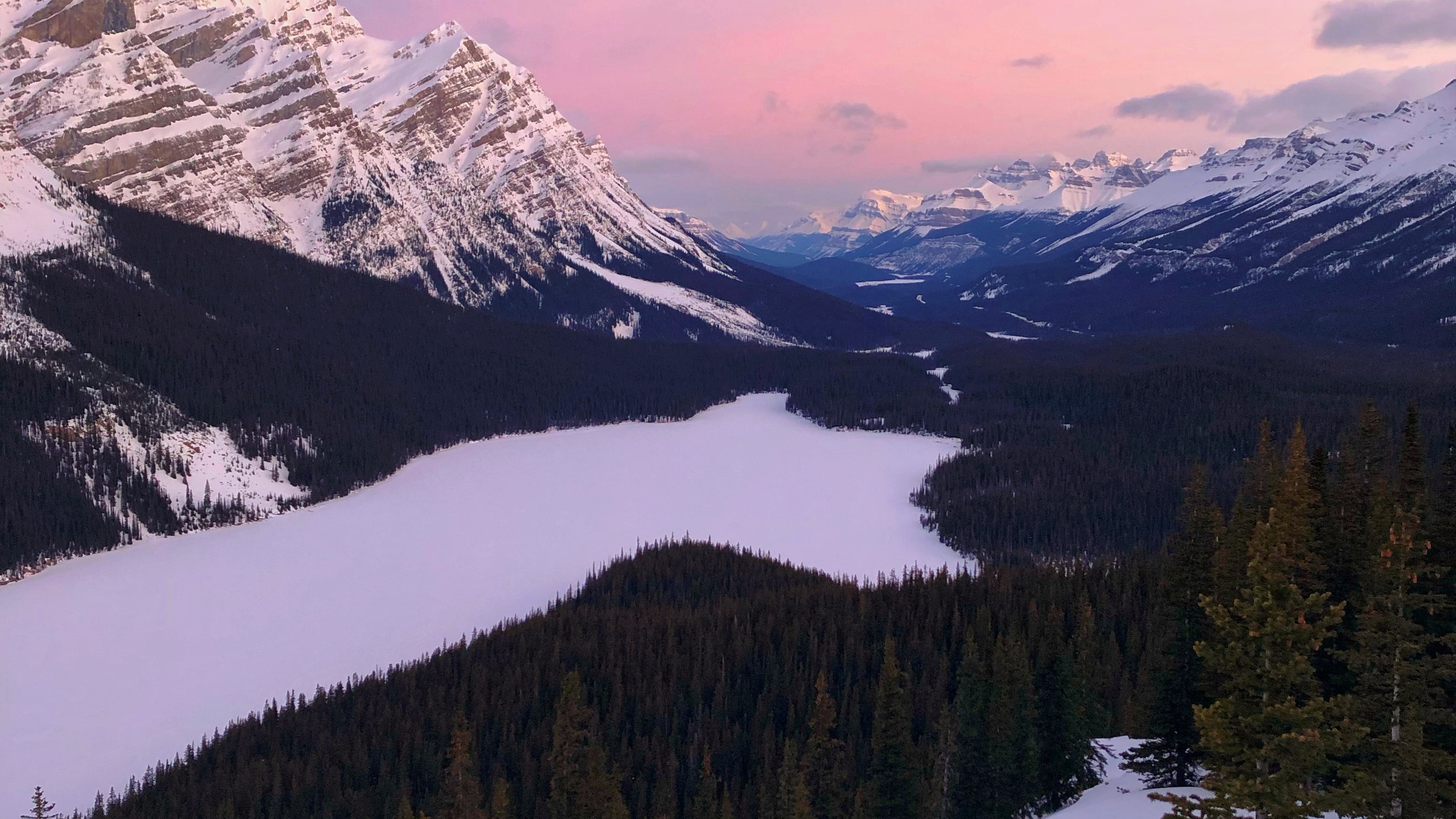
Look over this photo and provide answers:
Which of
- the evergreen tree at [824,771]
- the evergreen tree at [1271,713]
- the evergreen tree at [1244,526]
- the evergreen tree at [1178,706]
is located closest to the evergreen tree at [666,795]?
the evergreen tree at [824,771]

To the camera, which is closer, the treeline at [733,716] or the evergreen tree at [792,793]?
the evergreen tree at [792,793]

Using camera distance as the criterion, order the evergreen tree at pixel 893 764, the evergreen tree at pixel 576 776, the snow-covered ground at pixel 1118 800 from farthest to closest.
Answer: the evergreen tree at pixel 893 764 < the evergreen tree at pixel 576 776 < the snow-covered ground at pixel 1118 800

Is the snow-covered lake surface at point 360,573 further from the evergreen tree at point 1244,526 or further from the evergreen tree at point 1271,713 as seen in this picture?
the evergreen tree at point 1271,713

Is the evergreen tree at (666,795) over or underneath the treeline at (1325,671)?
underneath

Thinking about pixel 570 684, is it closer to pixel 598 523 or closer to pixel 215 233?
pixel 598 523

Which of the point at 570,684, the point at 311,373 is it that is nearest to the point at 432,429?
the point at 311,373

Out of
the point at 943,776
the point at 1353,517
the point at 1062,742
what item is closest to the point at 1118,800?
the point at 1062,742

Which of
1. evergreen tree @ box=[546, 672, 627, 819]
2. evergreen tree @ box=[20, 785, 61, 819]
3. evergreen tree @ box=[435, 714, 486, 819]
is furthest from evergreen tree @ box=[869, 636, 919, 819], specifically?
evergreen tree @ box=[20, 785, 61, 819]

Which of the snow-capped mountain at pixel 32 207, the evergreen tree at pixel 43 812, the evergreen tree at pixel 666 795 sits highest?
the snow-capped mountain at pixel 32 207
